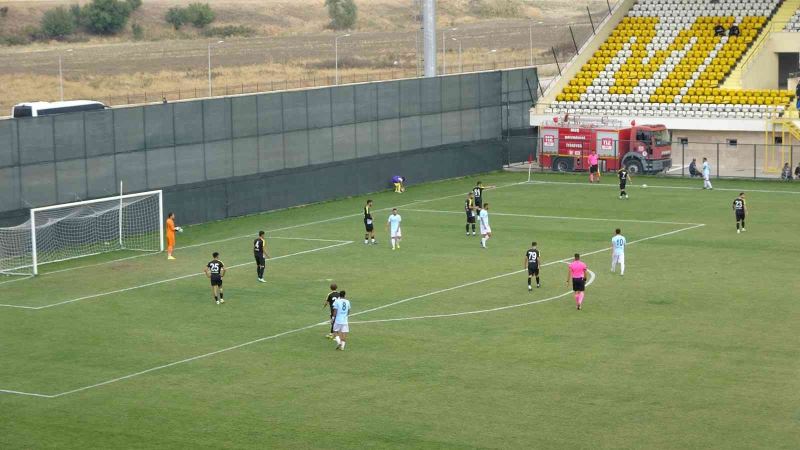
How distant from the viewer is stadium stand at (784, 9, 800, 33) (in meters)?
74.6

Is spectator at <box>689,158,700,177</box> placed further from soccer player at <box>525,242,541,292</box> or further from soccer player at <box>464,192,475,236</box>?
soccer player at <box>525,242,541,292</box>

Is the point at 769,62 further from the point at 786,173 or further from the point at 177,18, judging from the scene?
the point at 177,18

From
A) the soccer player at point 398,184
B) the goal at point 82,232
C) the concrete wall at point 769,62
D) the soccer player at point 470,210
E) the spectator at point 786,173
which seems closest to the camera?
the goal at point 82,232

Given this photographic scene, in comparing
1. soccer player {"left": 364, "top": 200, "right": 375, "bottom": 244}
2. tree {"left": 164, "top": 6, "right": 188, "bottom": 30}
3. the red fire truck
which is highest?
tree {"left": 164, "top": 6, "right": 188, "bottom": 30}

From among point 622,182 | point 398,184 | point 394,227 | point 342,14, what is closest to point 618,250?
point 394,227

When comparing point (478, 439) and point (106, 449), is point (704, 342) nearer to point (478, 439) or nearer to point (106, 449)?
point (478, 439)

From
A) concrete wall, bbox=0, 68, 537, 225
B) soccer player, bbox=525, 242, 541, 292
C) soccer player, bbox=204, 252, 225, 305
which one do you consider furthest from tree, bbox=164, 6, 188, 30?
soccer player, bbox=525, 242, 541, 292

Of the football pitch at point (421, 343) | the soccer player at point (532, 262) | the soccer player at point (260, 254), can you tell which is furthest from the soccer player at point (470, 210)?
the soccer player at point (260, 254)

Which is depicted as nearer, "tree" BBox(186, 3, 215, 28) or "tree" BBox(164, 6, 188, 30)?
"tree" BBox(164, 6, 188, 30)

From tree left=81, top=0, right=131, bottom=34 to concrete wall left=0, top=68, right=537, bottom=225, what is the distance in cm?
5134

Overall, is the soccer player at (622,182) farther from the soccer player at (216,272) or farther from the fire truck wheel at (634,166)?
the soccer player at (216,272)

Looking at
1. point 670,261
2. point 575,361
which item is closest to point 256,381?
point 575,361

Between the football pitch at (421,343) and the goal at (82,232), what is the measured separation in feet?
4.23

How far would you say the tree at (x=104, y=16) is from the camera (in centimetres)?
11307
